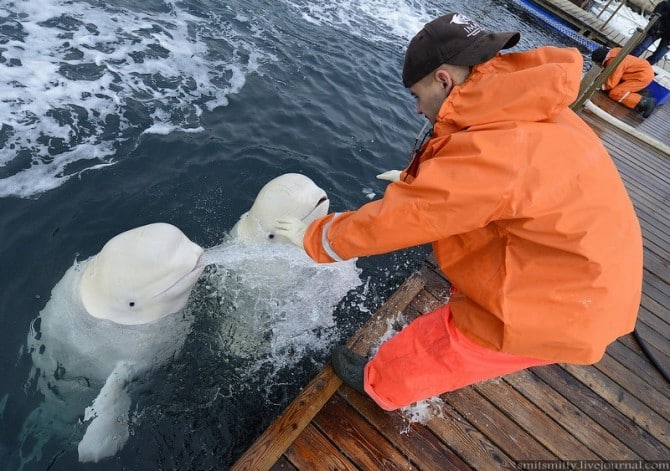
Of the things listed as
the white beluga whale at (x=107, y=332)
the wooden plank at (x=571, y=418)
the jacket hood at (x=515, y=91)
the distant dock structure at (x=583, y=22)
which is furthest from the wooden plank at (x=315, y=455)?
the distant dock structure at (x=583, y=22)

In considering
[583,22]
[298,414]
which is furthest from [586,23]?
[298,414]

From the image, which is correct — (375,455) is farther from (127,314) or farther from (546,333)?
(127,314)

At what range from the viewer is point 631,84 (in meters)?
12.0

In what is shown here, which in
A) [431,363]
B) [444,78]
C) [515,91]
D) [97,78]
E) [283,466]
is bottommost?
[97,78]

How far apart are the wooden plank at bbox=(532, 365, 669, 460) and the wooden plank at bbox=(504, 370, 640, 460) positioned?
2.4 inches

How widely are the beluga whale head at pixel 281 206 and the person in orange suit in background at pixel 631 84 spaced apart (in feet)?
37.2

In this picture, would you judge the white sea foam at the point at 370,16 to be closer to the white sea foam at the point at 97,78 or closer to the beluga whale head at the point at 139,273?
the white sea foam at the point at 97,78

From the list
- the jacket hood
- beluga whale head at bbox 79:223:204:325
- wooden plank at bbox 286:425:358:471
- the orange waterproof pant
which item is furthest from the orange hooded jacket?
beluga whale head at bbox 79:223:204:325

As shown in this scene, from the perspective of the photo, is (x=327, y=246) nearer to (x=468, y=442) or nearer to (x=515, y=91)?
(x=515, y=91)

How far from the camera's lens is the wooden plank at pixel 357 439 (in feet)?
10.9

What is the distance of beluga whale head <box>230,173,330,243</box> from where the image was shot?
4.36 meters

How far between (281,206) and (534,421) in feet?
9.90

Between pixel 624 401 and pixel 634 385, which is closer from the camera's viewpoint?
pixel 624 401

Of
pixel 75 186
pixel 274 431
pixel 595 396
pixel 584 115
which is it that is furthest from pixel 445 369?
pixel 584 115
